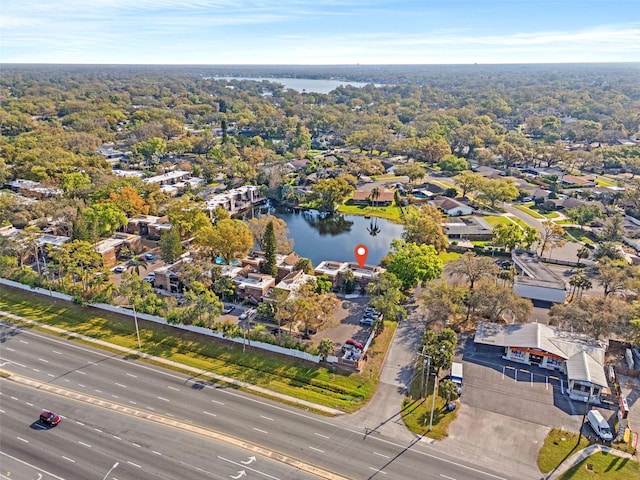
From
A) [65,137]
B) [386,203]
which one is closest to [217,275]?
[386,203]

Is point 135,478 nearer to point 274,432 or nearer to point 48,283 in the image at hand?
point 274,432

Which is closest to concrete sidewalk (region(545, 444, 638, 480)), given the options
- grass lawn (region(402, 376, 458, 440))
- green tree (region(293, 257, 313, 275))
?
grass lawn (region(402, 376, 458, 440))

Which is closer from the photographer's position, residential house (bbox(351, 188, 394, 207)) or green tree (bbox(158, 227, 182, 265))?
green tree (bbox(158, 227, 182, 265))

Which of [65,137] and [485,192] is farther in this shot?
[65,137]

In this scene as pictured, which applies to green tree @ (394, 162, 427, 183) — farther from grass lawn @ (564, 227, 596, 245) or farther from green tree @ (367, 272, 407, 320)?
green tree @ (367, 272, 407, 320)

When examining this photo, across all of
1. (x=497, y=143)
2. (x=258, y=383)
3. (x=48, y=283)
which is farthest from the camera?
(x=497, y=143)

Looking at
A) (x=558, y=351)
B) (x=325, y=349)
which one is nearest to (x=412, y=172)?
(x=558, y=351)
